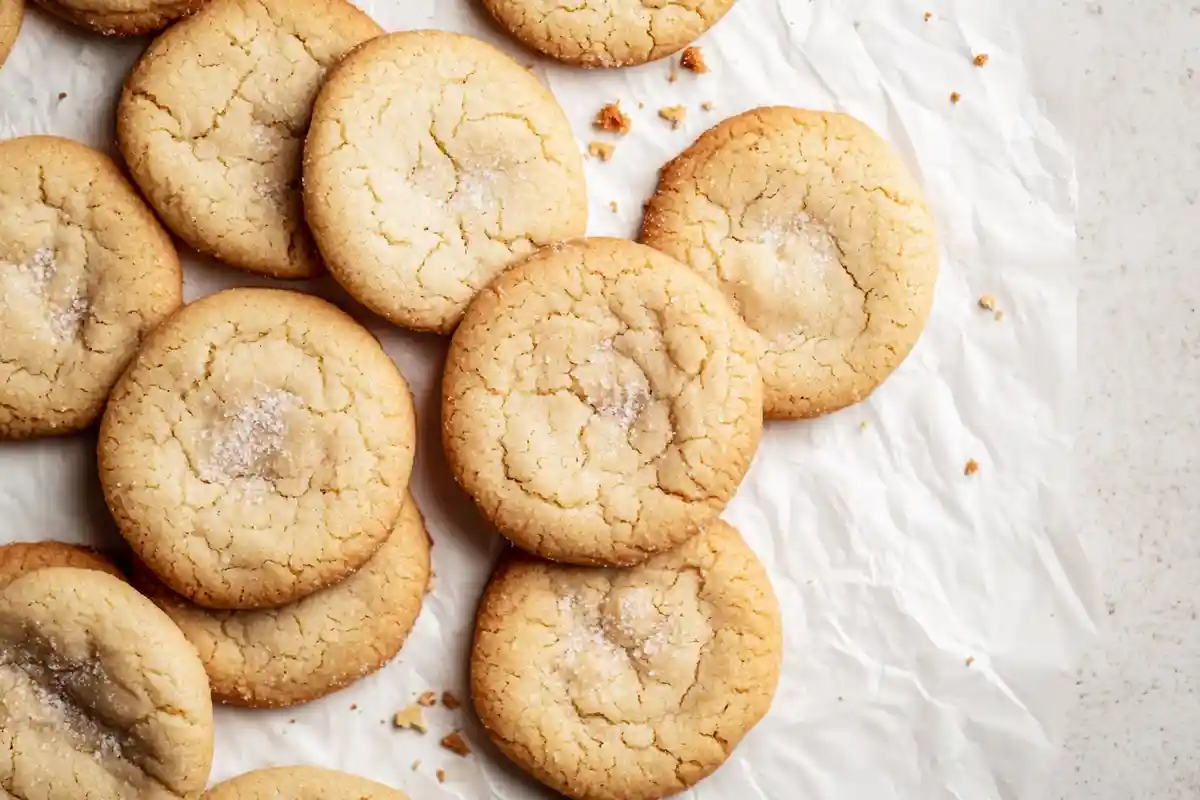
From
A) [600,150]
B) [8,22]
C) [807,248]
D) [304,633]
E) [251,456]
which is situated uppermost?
[8,22]

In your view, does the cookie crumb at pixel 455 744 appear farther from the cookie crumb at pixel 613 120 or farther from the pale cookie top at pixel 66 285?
the cookie crumb at pixel 613 120

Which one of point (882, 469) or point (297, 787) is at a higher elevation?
point (882, 469)

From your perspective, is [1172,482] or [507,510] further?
[1172,482]

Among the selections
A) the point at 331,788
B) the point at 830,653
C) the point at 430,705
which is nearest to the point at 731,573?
the point at 830,653

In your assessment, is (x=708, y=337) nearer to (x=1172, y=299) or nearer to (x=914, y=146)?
(x=914, y=146)

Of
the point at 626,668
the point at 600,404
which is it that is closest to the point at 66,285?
the point at 600,404

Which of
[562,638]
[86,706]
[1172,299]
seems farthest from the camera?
[1172,299]

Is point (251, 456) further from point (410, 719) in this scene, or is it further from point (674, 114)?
point (674, 114)
